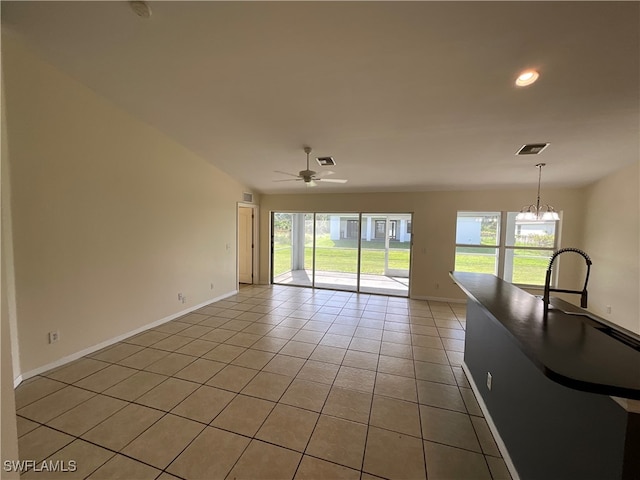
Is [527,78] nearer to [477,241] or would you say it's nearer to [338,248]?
[477,241]

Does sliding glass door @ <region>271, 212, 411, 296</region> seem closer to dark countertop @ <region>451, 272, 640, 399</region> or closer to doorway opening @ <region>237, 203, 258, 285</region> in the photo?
doorway opening @ <region>237, 203, 258, 285</region>

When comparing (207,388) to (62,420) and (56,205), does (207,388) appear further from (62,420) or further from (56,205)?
(56,205)

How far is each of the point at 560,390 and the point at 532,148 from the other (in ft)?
11.2

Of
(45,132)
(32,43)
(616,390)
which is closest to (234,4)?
(32,43)

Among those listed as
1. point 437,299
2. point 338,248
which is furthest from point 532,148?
point 338,248

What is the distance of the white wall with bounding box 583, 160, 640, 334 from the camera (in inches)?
153

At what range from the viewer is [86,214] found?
3.08 m

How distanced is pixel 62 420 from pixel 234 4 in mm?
Result: 3456

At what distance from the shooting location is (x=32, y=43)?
2.41m

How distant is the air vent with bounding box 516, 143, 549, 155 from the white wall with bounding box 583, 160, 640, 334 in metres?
1.65

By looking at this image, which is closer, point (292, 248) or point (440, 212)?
point (440, 212)

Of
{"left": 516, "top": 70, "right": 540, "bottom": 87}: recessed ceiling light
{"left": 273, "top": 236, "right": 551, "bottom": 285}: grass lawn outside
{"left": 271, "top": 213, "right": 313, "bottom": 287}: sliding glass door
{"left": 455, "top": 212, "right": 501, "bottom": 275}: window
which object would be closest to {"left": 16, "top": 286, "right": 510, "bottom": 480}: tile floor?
{"left": 455, "top": 212, "right": 501, "bottom": 275}: window

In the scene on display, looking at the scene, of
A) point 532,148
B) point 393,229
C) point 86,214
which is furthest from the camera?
point 393,229

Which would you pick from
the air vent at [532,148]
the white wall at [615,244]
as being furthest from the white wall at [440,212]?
the air vent at [532,148]
